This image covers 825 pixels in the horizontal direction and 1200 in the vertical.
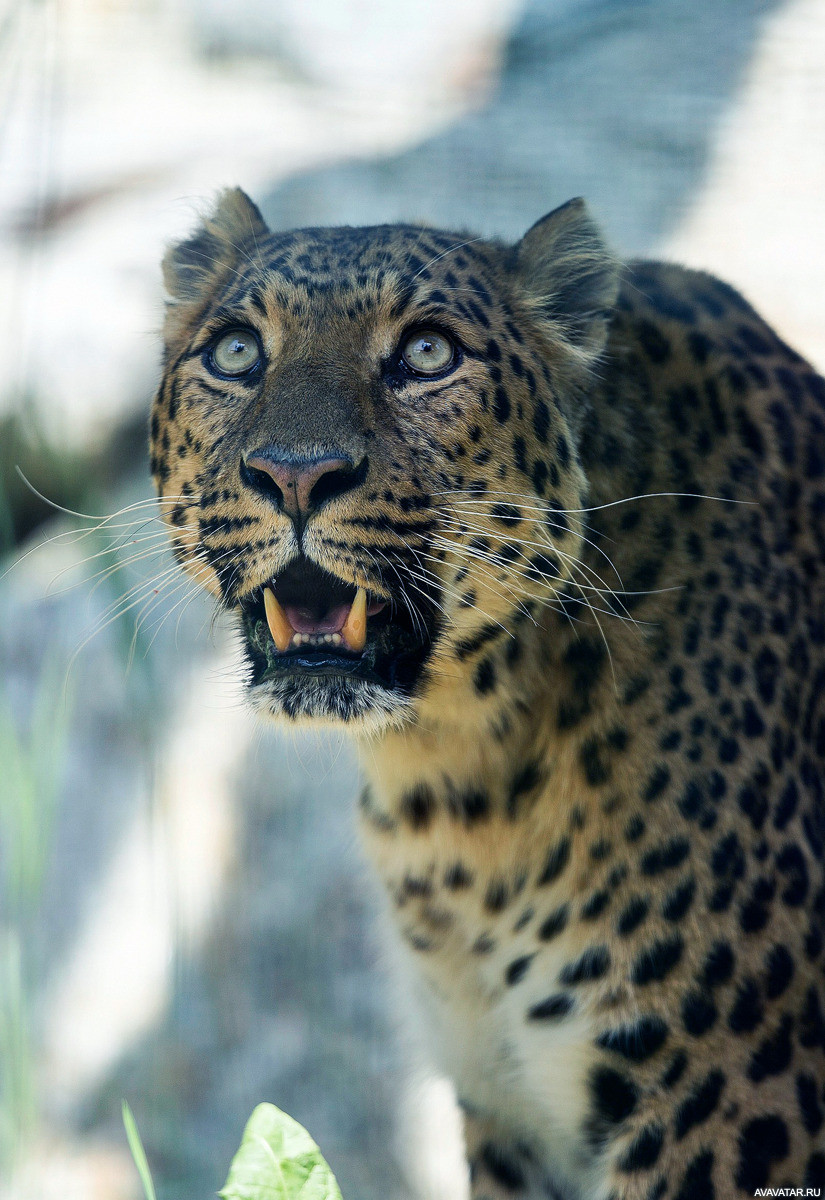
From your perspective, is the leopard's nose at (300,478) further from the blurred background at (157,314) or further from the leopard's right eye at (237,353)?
the blurred background at (157,314)

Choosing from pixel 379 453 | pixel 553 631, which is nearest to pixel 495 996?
pixel 553 631

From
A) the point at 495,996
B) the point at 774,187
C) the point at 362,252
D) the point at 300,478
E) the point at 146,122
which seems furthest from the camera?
the point at 146,122

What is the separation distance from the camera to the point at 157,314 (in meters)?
5.11

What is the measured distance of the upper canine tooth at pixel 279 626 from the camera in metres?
2.65

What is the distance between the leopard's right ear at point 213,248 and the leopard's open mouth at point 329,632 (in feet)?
3.28

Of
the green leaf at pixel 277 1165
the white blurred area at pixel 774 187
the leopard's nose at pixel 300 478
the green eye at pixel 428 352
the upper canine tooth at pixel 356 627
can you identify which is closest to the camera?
the green leaf at pixel 277 1165

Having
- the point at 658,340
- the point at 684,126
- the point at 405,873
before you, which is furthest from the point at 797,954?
the point at 684,126

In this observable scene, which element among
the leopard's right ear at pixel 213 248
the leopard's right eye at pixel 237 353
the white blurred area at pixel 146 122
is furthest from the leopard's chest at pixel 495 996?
the white blurred area at pixel 146 122

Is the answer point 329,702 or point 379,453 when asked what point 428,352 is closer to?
A: point 379,453

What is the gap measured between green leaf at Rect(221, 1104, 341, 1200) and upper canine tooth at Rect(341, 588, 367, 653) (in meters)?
0.93

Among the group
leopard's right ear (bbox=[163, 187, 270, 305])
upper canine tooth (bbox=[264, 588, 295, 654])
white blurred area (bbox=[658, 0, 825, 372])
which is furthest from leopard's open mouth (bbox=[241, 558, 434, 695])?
white blurred area (bbox=[658, 0, 825, 372])

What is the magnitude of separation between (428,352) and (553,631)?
2.39ft

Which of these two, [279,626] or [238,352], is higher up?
[238,352]

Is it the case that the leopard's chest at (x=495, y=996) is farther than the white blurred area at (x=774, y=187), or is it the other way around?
the white blurred area at (x=774, y=187)
